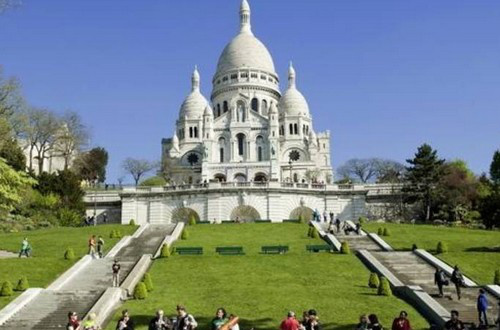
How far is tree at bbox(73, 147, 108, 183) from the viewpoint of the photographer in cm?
8525

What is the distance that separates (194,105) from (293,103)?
17720mm

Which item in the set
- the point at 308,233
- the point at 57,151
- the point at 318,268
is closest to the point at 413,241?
the point at 308,233

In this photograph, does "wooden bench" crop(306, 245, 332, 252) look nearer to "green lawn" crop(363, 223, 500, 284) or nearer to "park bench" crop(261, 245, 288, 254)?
"park bench" crop(261, 245, 288, 254)

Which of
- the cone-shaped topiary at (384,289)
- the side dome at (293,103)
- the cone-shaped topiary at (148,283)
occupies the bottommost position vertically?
the cone-shaped topiary at (384,289)

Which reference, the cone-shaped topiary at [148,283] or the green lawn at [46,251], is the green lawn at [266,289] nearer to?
Result: the cone-shaped topiary at [148,283]

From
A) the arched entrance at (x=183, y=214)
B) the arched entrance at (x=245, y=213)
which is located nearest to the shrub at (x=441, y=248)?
the arched entrance at (x=245, y=213)

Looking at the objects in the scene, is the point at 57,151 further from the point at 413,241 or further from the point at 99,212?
the point at 413,241

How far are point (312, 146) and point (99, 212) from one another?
47534mm

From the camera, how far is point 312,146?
352 feet

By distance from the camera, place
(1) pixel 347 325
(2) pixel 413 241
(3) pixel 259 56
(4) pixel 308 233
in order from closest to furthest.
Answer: (1) pixel 347 325, (2) pixel 413 241, (4) pixel 308 233, (3) pixel 259 56

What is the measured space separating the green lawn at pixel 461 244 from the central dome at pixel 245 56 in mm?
74691

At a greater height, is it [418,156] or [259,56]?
[259,56]

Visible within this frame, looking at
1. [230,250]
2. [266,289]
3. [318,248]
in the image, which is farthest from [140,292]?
[318,248]

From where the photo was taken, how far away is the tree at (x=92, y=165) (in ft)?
280
